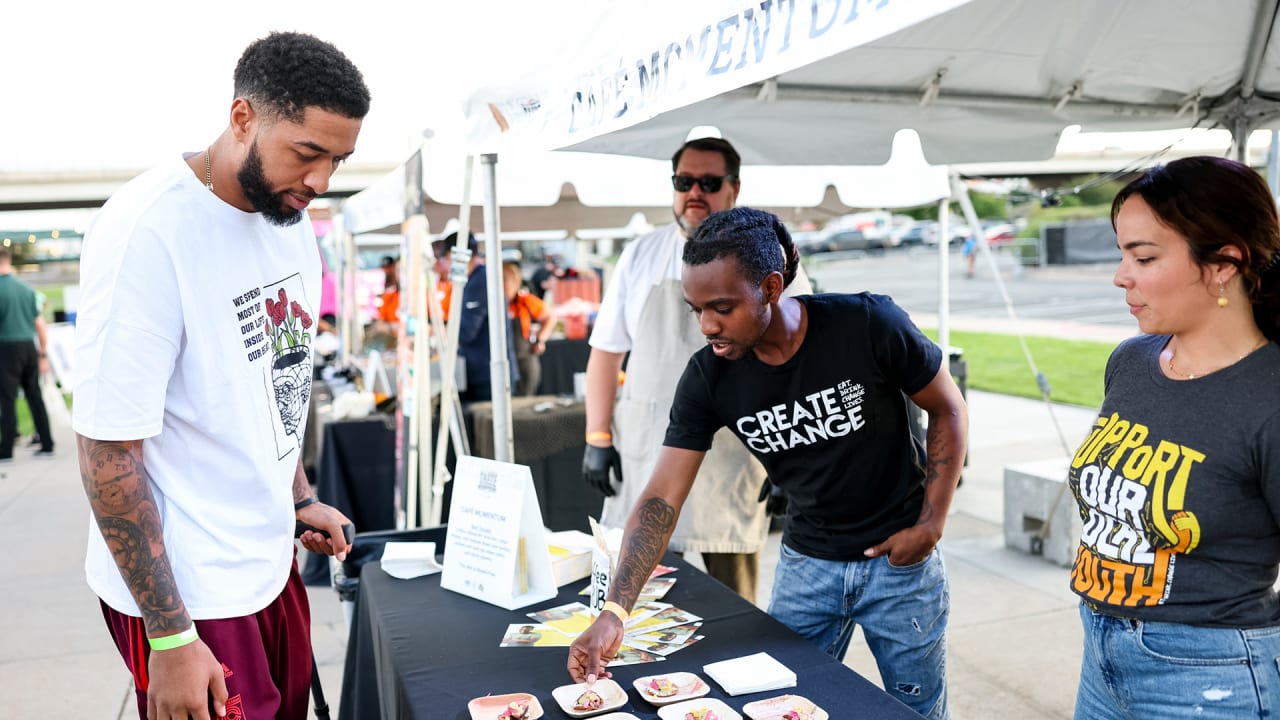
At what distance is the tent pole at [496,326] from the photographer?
3.39m

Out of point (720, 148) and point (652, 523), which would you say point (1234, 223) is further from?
point (720, 148)

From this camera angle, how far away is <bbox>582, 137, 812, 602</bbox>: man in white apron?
3.01 metres

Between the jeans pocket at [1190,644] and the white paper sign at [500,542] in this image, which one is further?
the white paper sign at [500,542]

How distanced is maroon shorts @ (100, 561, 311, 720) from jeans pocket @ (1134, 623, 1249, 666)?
5.01 ft

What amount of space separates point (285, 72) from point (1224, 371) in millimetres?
1550

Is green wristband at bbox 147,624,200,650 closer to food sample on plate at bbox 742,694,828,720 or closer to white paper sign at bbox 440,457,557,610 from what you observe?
white paper sign at bbox 440,457,557,610

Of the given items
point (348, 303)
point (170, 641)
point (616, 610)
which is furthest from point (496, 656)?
point (348, 303)

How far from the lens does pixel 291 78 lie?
154 centimetres

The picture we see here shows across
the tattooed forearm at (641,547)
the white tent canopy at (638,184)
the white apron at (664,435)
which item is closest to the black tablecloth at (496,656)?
the tattooed forearm at (641,547)

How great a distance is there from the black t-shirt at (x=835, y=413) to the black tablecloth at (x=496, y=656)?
0.28 metres

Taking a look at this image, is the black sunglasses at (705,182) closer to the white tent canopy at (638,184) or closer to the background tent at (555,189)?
the background tent at (555,189)

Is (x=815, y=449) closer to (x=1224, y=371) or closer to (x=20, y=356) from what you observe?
(x=1224, y=371)

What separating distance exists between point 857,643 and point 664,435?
66.3 inches

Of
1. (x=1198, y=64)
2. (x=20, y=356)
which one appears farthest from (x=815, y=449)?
(x=20, y=356)
